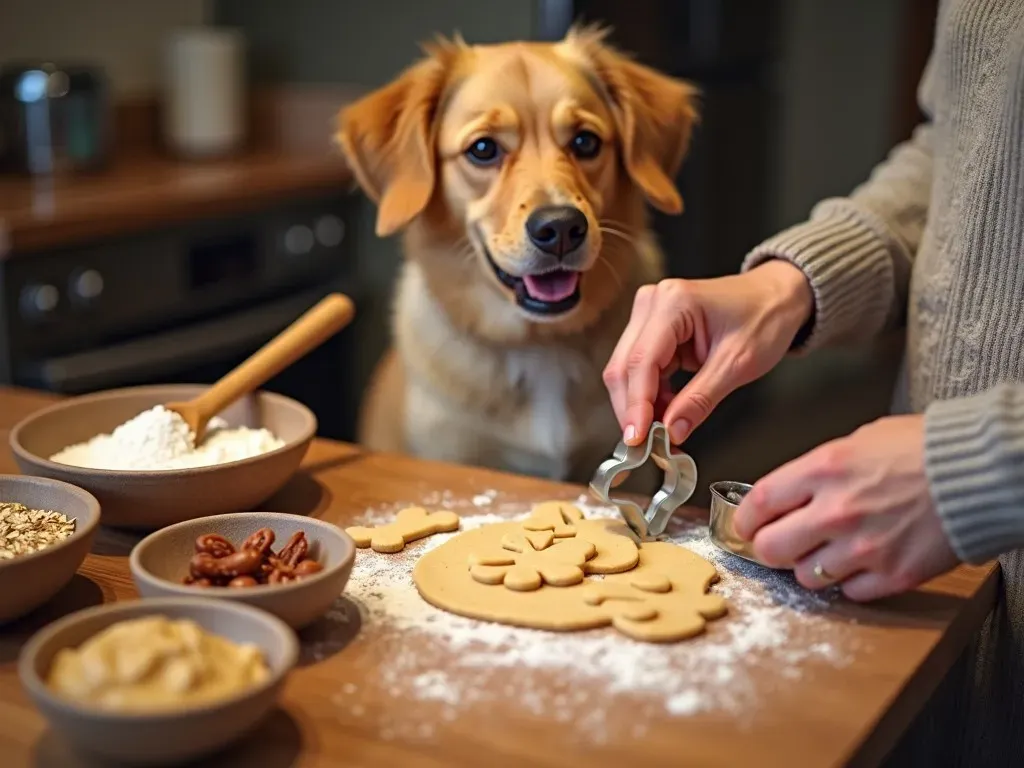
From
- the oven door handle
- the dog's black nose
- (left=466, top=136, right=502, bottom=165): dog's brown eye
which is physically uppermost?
(left=466, top=136, right=502, bottom=165): dog's brown eye

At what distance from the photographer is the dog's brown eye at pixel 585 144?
1.73 m

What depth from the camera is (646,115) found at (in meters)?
1.81

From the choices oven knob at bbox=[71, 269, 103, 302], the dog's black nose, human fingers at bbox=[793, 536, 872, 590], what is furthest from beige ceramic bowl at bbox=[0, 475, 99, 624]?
oven knob at bbox=[71, 269, 103, 302]

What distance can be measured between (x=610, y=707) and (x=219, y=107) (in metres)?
2.49

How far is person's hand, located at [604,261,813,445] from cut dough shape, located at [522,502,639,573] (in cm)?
9

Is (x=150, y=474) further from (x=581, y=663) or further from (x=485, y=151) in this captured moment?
(x=485, y=151)

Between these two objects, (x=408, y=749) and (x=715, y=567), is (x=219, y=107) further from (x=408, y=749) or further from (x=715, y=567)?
(x=408, y=749)

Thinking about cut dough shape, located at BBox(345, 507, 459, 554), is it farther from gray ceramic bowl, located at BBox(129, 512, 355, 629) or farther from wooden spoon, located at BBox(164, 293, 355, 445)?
wooden spoon, located at BBox(164, 293, 355, 445)

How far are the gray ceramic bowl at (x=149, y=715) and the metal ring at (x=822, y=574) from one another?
40cm

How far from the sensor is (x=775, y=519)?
885 mm

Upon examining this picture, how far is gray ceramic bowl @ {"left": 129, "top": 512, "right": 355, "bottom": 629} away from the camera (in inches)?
30.7

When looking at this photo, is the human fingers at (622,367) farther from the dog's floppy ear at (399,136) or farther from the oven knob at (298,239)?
the oven knob at (298,239)

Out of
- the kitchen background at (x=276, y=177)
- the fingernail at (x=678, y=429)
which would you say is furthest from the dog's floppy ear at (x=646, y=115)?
the fingernail at (x=678, y=429)

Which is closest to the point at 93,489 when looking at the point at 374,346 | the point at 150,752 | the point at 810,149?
the point at 150,752
